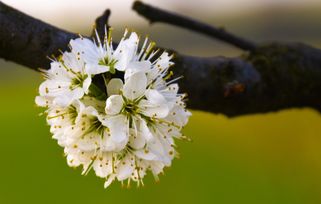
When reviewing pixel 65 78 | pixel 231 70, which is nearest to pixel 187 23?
pixel 231 70

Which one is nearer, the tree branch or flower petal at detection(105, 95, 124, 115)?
flower petal at detection(105, 95, 124, 115)

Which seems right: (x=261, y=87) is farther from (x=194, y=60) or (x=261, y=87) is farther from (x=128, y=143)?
(x=128, y=143)

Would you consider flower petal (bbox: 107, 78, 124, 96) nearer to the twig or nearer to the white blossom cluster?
the white blossom cluster

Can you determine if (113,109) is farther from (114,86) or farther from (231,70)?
(231,70)

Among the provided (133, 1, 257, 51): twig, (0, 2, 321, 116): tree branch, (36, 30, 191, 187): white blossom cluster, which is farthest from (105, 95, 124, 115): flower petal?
(133, 1, 257, 51): twig

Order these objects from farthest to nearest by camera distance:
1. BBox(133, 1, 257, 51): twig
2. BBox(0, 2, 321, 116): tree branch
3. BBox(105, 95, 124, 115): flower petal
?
1. BBox(133, 1, 257, 51): twig
2. BBox(0, 2, 321, 116): tree branch
3. BBox(105, 95, 124, 115): flower petal

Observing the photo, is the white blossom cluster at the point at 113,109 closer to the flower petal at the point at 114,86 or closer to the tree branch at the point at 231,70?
the flower petal at the point at 114,86

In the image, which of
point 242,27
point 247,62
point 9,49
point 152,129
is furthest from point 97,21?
point 242,27
